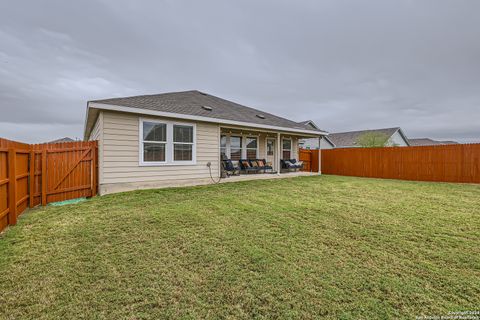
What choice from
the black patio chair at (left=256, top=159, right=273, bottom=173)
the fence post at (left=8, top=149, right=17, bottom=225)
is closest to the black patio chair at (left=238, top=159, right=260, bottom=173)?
the black patio chair at (left=256, top=159, right=273, bottom=173)

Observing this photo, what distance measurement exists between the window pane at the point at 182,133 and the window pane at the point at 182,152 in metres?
0.22

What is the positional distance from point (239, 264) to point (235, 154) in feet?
30.2

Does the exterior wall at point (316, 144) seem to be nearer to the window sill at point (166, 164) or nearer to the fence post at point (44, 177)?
the window sill at point (166, 164)

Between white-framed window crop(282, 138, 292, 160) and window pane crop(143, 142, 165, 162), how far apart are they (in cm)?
826

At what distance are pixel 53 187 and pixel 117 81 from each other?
13.3 m

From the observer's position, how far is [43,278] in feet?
7.47

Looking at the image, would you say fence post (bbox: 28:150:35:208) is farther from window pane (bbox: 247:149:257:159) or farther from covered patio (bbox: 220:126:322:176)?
window pane (bbox: 247:149:257:159)

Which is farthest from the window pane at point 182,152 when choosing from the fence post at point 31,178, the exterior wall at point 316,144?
the exterior wall at point 316,144

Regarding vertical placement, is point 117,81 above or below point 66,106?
above

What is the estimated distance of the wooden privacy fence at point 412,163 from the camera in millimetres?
10016

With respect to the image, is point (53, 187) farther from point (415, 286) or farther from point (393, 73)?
point (393, 73)

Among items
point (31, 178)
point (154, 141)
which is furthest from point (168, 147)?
point (31, 178)

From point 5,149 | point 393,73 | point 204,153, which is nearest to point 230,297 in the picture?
point 5,149

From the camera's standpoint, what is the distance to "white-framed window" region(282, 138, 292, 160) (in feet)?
45.6
